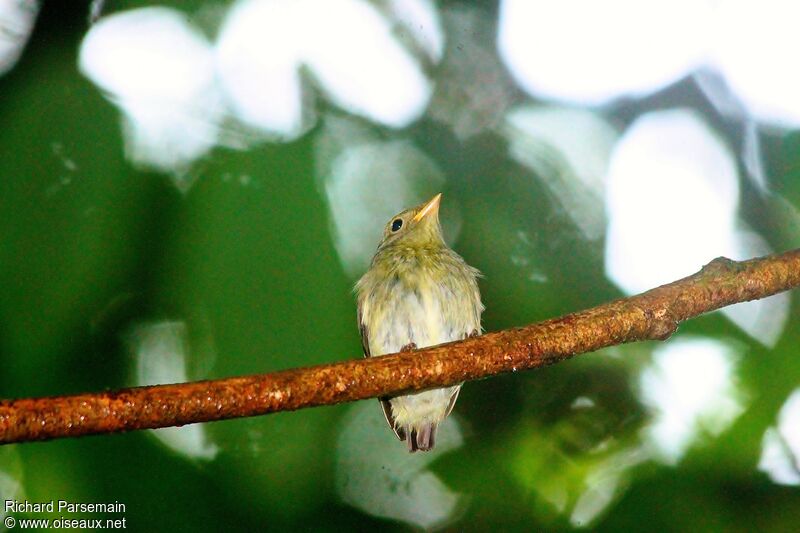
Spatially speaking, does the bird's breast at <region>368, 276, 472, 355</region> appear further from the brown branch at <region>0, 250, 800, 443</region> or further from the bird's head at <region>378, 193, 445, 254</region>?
the brown branch at <region>0, 250, 800, 443</region>

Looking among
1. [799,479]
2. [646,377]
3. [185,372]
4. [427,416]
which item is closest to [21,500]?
[185,372]

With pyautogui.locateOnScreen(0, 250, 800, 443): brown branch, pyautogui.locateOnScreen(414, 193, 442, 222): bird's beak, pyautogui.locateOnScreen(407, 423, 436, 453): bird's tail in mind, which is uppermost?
pyautogui.locateOnScreen(0, 250, 800, 443): brown branch

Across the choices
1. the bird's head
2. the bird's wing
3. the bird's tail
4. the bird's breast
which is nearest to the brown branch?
the bird's wing

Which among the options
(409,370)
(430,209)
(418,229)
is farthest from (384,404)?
(409,370)

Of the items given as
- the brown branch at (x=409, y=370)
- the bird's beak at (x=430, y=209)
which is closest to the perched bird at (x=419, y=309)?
the bird's beak at (x=430, y=209)

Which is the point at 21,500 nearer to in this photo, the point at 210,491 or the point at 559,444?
the point at 210,491

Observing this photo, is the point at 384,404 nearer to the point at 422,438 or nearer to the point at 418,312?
the point at 422,438

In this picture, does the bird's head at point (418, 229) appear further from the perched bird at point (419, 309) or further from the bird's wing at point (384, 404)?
the bird's wing at point (384, 404)
